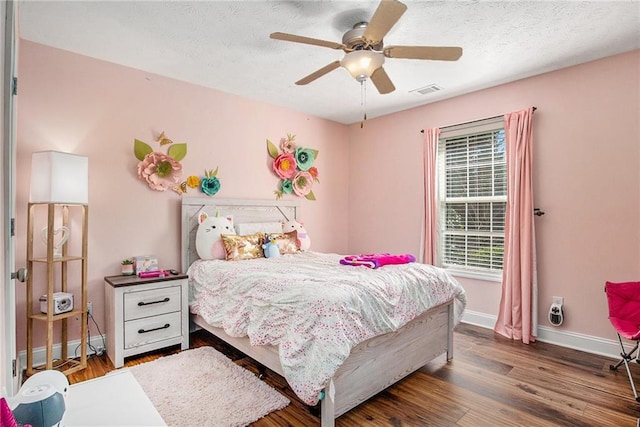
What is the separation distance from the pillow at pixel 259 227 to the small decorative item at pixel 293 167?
45 cm

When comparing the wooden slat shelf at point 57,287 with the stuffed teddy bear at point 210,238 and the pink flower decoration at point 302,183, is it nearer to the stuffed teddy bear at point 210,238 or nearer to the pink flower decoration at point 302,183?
the stuffed teddy bear at point 210,238

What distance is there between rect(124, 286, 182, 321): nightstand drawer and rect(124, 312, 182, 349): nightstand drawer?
0.05 metres

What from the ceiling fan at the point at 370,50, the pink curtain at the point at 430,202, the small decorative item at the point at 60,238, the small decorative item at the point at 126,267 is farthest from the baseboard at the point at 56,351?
the pink curtain at the point at 430,202

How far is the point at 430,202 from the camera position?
403 cm

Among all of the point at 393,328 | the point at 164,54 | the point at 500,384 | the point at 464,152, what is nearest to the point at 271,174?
the point at 164,54

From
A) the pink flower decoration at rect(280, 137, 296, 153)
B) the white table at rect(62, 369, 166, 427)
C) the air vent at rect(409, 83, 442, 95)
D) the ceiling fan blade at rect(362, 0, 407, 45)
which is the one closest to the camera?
the white table at rect(62, 369, 166, 427)

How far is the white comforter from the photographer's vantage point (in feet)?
5.92

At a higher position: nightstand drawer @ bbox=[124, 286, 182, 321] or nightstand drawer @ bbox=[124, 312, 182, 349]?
nightstand drawer @ bbox=[124, 286, 182, 321]

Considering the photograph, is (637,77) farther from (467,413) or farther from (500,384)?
(467,413)

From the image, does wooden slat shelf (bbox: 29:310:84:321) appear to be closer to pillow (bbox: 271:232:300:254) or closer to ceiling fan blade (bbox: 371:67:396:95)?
pillow (bbox: 271:232:300:254)

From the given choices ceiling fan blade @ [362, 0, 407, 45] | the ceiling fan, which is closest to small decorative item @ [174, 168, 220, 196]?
the ceiling fan

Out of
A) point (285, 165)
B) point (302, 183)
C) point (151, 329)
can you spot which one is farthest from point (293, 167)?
point (151, 329)

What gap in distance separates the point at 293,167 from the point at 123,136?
1.97 meters

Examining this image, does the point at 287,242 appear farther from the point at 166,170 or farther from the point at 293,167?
the point at 166,170
